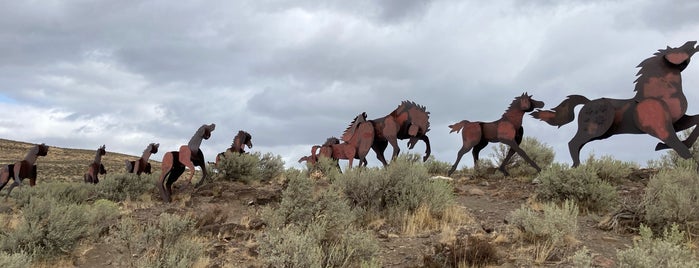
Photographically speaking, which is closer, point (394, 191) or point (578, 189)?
point (394, 191)

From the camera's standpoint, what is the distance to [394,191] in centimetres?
974

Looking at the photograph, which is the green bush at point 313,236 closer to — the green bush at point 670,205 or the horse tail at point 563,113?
the green bush at point 670,205

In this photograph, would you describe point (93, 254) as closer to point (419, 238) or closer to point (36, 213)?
point (36, 213)

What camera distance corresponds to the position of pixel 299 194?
8328 mm

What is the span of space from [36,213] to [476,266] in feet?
26.4

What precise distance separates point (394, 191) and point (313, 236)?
351 cm

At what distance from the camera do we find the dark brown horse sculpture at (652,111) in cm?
1102

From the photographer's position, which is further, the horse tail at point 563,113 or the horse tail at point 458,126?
the horse tail at point 458,126

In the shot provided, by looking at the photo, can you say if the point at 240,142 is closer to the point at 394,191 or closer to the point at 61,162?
the point at 394,191

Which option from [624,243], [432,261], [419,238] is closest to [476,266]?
[432,261]

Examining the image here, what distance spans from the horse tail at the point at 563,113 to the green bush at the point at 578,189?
2.66 m

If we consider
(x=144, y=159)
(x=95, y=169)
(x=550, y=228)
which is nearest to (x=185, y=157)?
(x=144, y=159)

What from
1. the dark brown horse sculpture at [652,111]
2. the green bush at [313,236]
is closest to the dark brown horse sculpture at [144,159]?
the green bush at [313,236]

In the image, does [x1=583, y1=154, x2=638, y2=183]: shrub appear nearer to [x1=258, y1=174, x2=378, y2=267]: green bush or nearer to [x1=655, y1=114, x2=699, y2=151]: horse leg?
[x1=655, y1=114, x2=699, y2=151]: horse leg
